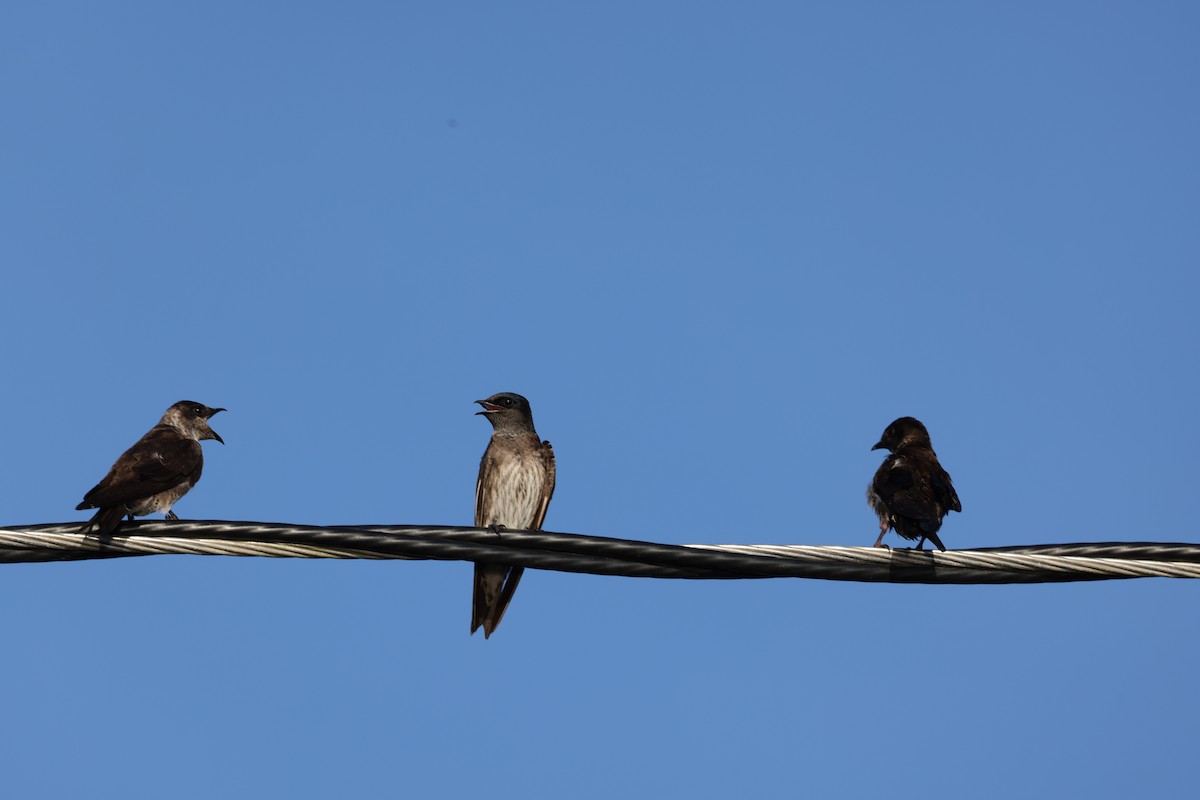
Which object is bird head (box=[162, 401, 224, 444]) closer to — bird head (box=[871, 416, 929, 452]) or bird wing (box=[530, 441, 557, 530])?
bird wing (box=[530, 441, 557, 530])

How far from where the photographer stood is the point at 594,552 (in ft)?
20.4

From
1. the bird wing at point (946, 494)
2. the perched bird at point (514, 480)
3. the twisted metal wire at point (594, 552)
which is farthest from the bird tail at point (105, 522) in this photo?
the bird wing at point (946, 494)

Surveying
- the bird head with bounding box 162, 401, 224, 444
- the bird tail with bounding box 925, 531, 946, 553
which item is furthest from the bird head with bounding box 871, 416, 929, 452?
the bird head with bounding box 162, 401, 224, 444

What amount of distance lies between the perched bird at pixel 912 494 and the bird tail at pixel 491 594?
2.66m

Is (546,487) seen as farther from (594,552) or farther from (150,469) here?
(594,552)

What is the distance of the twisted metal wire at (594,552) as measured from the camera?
20.1 feet

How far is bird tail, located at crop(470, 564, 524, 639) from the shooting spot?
993cm

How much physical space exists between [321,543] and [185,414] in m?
5.82

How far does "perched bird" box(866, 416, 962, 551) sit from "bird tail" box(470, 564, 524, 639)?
8.72 feet

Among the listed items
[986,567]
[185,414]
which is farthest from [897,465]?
[185,414]

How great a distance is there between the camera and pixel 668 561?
623 cm

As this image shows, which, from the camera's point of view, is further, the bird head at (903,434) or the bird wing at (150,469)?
the bird head at (903,434)

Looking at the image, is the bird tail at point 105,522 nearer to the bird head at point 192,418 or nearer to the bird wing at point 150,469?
the bird wing at point 150,469

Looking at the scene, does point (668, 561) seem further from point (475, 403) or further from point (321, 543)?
point (475, 403)
